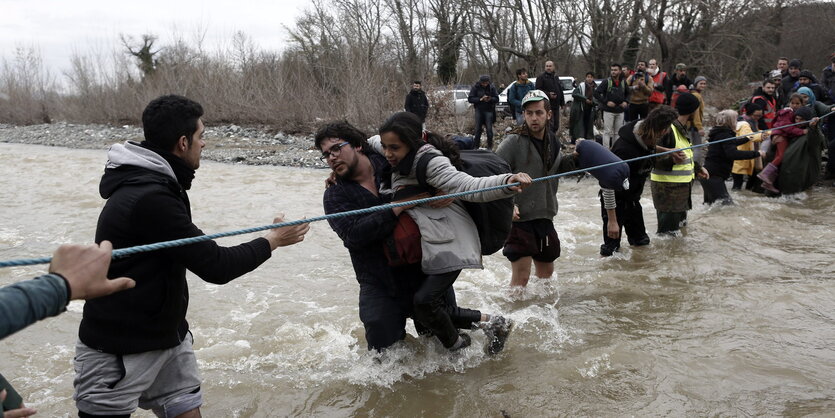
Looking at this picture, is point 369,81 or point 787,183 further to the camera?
point 369,81

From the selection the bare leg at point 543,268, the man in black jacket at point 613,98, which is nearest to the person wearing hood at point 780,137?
the man in black jacket at point 613,98

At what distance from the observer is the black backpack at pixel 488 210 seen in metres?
3.58

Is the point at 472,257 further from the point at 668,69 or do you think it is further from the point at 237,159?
the point at 668,69

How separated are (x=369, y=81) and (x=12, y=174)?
943 cm

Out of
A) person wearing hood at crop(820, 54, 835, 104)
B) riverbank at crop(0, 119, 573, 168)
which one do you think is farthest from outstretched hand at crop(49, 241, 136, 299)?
riverbank at crop(0, 119, 573, 168)

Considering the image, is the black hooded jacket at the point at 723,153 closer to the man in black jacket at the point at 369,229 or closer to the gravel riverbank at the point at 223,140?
the man in black jacket at the point at 369,229

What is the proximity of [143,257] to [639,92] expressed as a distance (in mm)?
11236

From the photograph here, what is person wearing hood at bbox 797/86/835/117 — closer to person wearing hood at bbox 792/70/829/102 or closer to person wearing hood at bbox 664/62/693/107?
person wearing hood at bbox 792/70/829/102

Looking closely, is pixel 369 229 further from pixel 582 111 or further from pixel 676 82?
pixel 582 111

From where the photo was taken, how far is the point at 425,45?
98.8 feet

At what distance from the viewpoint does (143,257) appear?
96.3 inches

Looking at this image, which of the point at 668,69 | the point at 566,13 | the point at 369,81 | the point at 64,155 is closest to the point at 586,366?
the point at 369,81

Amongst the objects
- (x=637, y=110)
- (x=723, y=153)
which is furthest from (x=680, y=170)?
(x=637, y=110)

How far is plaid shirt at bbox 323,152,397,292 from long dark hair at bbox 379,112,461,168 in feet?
1.09
